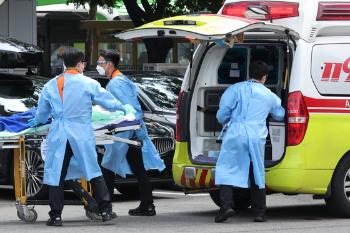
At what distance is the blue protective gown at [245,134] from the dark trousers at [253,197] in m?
0.09

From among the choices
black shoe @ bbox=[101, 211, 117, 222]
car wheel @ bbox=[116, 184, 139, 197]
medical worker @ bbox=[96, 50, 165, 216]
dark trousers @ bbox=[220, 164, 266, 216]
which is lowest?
car wheel @ bbox=[116, 184, 139, 197]

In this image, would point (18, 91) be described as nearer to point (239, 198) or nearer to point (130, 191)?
point (130, 191)

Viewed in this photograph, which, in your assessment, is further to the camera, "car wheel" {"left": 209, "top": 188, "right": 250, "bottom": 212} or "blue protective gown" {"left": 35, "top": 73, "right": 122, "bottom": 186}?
"car wheel" {"left": 209, "top": 188, "right": 250, "bottom": 212}

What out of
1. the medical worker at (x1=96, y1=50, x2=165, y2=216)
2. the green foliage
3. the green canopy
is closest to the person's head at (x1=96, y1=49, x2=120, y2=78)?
the medical worker at (x1=96, y1=50, x2=165, y2=216)

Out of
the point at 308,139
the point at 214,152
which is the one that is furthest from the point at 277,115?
the point at 214,152

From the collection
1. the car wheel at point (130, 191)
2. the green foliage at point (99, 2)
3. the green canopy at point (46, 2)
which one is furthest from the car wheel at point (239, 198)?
the green canopy at point (46, 2)

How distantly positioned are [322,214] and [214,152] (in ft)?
4.48

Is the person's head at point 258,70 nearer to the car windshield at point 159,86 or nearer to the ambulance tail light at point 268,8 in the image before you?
the ambulance tail light at point 268,8

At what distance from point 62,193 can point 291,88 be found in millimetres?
2410

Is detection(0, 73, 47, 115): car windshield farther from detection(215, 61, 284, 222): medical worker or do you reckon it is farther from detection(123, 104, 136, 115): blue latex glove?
detection(215, 61, 284, 222): medical worker

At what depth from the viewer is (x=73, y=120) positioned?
9758 millimetres

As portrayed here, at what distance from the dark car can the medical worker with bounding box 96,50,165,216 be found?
44.2 inches

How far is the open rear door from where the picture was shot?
9.45 m

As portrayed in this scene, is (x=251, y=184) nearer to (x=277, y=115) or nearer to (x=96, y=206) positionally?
(x=277, y=115)
